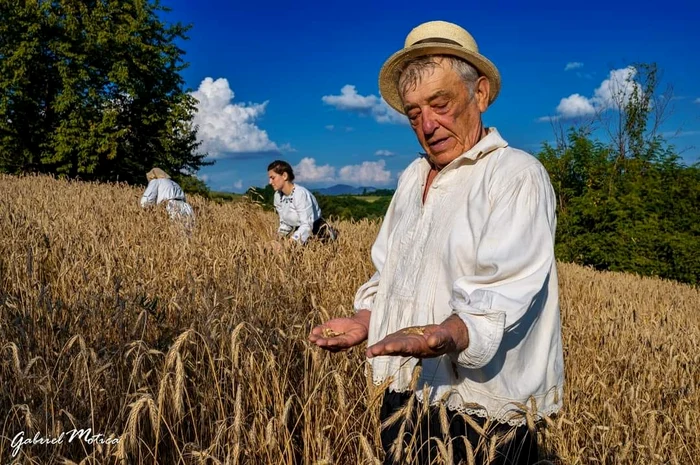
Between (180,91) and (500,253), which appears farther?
(180,91)

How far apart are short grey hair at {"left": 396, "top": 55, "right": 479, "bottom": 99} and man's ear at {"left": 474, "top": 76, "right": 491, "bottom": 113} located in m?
0.02

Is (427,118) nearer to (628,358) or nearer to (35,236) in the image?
(628,358)

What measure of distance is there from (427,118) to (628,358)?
3.05 metres

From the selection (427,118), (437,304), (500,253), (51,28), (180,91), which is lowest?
(437,304)

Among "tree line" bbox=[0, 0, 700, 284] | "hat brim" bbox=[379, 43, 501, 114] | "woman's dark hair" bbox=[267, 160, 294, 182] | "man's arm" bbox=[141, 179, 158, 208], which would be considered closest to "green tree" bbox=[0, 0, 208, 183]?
"tree line" bbox=[0, 0, 700, 284]

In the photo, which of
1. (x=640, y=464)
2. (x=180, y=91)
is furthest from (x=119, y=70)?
A: (x=640, y=464)

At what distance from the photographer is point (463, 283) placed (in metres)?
1.44

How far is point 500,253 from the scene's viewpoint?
1.40 m

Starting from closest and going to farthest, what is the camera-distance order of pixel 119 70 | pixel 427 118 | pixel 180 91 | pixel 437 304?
pixel 437 304 < pixel 427 118 < pixel 119 70 < pixel 180 91

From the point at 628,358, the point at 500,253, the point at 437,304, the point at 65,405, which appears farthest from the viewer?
the point at 628,358

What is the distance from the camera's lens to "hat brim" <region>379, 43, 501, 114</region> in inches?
67.3

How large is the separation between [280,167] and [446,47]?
587 cm

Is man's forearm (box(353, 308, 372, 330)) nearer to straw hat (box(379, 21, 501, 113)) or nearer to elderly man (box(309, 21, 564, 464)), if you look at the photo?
elderly man (box(309, 21, 564, 464))

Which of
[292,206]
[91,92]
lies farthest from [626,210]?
[91,92]
